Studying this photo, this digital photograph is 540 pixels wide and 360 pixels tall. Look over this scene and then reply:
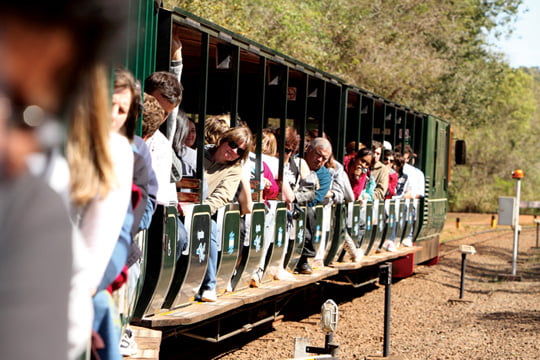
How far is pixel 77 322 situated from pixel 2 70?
50 centimetres

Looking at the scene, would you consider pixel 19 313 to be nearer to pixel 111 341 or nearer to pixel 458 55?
Answer: pixel 111 341

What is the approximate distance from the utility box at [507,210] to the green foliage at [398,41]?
591cm

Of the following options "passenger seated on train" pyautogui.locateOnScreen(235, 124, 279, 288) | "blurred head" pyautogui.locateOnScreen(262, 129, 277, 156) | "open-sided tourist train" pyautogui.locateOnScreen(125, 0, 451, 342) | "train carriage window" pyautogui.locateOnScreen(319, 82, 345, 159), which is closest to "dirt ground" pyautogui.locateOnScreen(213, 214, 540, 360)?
"open-sided tourist train" pyautogui.locateOnScreen(125, 0, 451, 342)

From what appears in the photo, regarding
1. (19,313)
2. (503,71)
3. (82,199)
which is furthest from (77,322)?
(503,71)

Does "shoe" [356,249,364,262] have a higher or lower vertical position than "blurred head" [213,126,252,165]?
lower

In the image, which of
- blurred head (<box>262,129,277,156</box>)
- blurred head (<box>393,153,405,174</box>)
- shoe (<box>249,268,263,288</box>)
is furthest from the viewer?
A: blurred head (<box>393,153,405,174</box>)

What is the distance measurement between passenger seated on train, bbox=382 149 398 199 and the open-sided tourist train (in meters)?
0.18

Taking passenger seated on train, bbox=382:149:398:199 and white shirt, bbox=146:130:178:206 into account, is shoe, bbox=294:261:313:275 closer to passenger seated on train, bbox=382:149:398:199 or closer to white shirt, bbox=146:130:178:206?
passenger seated on train, bbox=382:149:398:199

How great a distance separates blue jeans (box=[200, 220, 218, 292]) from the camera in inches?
255

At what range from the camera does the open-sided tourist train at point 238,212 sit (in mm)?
5559

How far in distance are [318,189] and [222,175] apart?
9.24 feet

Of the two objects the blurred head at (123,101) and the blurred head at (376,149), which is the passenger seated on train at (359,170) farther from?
the blurred head at (123,101)

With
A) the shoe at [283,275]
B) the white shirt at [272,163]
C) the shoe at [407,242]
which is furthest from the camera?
the shoe at [407,242]

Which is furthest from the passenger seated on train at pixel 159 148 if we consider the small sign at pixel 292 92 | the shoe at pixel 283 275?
the small sign at pixel 292 92
